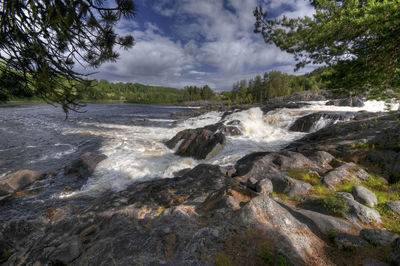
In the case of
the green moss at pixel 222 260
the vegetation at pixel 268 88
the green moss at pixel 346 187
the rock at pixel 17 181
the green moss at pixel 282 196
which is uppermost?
the vegetation at pixel 268 88

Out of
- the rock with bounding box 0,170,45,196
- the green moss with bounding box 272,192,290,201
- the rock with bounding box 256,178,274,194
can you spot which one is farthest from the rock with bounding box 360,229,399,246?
the rock with bounding box 0,170,45,196

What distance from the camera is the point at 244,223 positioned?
10.6ft

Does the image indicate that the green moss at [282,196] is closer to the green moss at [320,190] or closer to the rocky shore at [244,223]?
the rocky shore at [244,223]

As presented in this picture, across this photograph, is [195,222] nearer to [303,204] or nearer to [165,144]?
[303,204]

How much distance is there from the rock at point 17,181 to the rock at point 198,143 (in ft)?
30.3

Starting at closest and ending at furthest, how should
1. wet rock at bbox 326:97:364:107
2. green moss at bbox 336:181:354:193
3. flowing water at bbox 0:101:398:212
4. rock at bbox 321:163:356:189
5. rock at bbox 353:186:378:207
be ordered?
rock at bbox 353:186:378:207, green moss at bbox 336:181:354:193, rock at bbox 321:163:356:189, flowing water at bbox 0:101:398:212, wet rock at bbox 326:97:364:107

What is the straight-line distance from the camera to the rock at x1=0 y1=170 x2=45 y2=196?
8.39 metres

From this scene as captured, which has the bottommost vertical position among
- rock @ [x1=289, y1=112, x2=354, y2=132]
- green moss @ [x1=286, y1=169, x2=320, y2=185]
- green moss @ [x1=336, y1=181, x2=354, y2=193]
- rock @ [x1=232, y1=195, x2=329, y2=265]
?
green moss @ [x1=286, y1=169, x2=320, y2=185]

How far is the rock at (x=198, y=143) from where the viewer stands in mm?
Result: 13242

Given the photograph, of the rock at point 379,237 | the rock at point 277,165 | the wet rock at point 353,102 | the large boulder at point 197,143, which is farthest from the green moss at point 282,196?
the wet rock at point 353,102

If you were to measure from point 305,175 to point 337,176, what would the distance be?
1.07 meters

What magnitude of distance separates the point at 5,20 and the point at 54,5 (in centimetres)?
118

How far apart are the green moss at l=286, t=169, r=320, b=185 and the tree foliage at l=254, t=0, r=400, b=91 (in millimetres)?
3835

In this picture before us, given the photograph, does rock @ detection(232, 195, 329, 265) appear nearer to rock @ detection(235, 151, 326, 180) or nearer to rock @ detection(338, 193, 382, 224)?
rock @ detection(338, 193, 382, 224)
